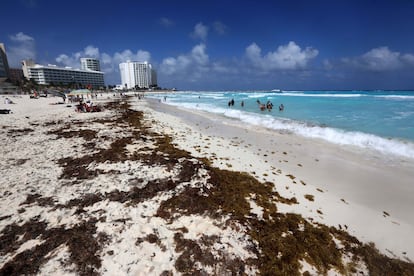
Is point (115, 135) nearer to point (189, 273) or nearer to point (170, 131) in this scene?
point (170, 131)

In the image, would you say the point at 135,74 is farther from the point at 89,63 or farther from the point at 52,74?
the point at 52,74

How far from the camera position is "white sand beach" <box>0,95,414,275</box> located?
114 inches

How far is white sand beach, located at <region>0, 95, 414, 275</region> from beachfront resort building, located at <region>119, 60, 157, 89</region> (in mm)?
164688

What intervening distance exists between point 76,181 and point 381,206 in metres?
7.28

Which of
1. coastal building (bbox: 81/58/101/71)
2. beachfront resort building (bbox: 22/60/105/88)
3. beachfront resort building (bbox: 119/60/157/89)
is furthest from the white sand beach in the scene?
coastal building (bbox: 81/58/101/71)

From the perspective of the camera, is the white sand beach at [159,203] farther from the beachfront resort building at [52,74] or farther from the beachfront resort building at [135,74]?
the beachfront resort building at [135,74]

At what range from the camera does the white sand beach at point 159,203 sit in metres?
2.89

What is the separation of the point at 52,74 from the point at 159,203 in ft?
478

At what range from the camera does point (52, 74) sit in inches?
4439

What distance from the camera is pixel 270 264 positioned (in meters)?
2.78

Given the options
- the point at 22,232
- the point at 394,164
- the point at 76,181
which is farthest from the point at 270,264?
the point at 394,164

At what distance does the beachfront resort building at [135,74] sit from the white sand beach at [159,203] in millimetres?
164688

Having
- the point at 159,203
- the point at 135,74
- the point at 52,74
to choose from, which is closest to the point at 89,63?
the point at 135,74

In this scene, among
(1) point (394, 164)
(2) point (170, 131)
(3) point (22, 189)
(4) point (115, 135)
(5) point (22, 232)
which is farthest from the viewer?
(2) point (170, 131)
